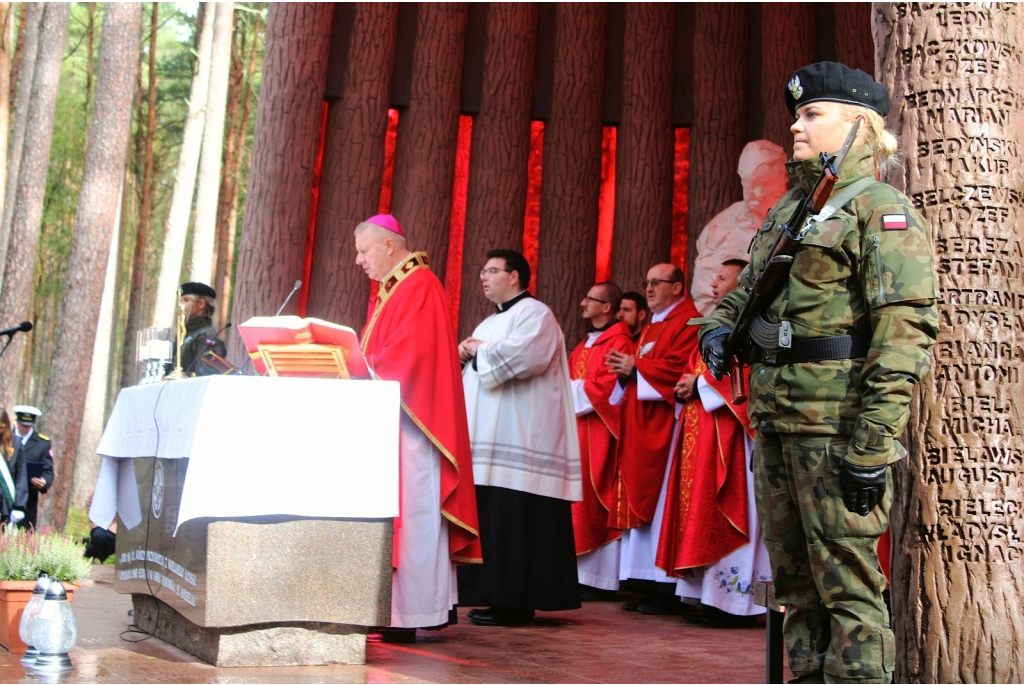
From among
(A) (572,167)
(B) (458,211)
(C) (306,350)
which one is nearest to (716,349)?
(C) (306,350)

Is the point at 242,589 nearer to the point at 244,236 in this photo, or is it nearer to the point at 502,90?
the point at 244,236

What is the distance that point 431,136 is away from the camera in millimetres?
8562

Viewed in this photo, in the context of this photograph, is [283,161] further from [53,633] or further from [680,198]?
[53,633]

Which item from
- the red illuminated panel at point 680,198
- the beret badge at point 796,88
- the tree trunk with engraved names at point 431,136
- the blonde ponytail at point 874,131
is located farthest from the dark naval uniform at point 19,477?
the blonde ponytail at point 874,131

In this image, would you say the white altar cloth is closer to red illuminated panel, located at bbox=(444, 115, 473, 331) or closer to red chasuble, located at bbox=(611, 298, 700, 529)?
red chasuble, located at bbox=(611, 298, 700, 529)

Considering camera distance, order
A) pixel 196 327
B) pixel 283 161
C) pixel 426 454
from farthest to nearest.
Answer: pixel 283 161
pixel 196 327
pixel 426 454

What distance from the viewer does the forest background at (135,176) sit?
19281 mm

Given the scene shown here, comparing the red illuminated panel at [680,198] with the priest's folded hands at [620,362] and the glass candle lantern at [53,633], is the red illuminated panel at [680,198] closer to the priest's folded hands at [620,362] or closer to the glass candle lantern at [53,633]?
the priest's folded hands at [620,362]

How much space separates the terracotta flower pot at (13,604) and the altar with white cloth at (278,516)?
1.74ft

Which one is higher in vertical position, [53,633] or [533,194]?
[533,194]

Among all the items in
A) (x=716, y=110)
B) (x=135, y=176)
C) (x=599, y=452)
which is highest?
(x=135, y=176)

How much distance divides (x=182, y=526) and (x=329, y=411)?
2.43ft

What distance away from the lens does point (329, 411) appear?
4.42 meters

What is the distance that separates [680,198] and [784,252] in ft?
21.2
